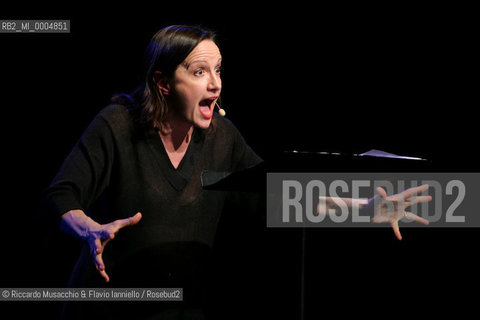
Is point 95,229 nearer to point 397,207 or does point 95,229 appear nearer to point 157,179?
point 157,179

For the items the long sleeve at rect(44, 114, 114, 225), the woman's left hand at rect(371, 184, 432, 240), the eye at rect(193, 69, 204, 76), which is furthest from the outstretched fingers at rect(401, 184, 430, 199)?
the long sleeve at rect(44, 114, 114, 225)

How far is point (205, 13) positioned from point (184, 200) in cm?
108

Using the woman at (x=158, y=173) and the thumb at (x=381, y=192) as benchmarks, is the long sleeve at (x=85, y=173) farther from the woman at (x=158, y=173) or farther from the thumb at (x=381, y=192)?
the thumb at (x=381, y=192)

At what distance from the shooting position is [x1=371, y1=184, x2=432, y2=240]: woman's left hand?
1.53 m

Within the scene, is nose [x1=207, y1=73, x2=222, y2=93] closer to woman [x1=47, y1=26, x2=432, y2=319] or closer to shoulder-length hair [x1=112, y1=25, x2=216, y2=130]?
woman [x1=47, y1=26, x2=432, y2=319]

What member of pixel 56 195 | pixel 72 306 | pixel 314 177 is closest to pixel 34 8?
pixel 56 195

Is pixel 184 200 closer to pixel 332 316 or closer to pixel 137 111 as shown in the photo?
pixel 137 111

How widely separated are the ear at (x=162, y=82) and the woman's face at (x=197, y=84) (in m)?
0.04

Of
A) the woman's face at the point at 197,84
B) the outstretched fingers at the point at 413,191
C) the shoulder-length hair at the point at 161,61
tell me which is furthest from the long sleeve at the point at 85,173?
the outstretched fingers at the point at 413,191

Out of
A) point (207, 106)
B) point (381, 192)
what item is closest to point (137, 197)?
point (207, 106)

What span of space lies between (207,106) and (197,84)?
82 millimetres

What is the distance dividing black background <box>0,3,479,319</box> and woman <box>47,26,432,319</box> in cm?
63

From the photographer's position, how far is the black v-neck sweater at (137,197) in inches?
62.7

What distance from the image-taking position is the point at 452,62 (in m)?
2.47
